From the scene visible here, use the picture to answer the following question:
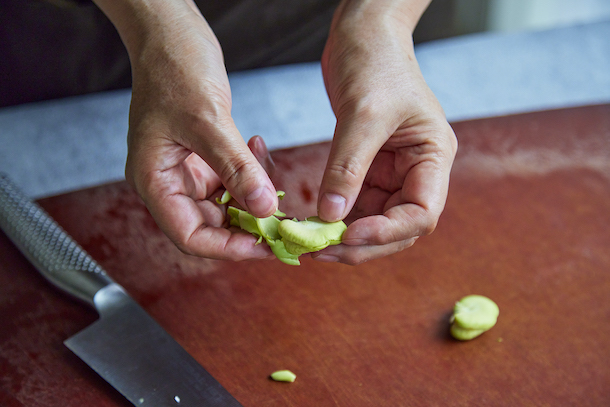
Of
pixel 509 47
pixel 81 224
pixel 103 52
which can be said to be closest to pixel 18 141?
pixel 103 52

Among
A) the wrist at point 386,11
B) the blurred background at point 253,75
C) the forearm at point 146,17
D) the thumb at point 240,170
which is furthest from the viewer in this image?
the blurred background at point 253,75

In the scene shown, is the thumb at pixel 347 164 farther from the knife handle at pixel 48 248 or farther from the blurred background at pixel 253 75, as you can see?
the blurred background at pixel 253 75

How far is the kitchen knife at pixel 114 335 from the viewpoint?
80 centimetres

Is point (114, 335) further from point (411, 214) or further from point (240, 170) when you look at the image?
point (411, 214)

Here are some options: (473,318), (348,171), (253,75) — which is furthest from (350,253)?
(253,75)

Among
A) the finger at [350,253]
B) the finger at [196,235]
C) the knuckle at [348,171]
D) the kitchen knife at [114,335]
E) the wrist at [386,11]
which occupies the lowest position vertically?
the kitchen knife at [114,335]

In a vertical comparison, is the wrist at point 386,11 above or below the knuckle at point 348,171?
above

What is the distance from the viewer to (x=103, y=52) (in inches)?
60.6

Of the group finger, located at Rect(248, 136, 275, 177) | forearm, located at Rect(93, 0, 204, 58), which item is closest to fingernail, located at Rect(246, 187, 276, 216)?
finger, located at Rect(248, 136, 275, 177)

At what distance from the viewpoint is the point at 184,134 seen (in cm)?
81

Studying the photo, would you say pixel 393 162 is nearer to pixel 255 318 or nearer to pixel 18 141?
pixel 255 318

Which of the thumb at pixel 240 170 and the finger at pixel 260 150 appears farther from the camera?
the finger at pixel 260 150

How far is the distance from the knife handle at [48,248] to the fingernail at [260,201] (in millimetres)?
348

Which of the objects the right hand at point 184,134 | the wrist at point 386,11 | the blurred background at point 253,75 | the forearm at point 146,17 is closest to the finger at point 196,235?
the right hand at point 184,134
